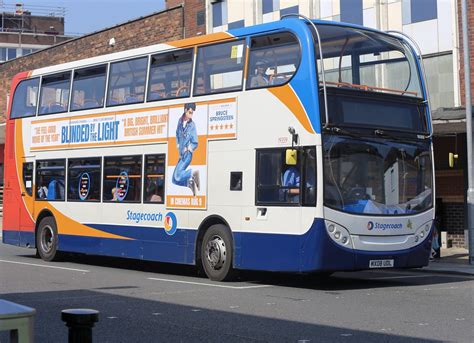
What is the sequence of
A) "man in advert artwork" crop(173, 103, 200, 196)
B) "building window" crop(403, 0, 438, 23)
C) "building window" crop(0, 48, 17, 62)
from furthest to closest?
"building window" crop(0, 48, 17, 62)
"building window" crop(403, 0, 438, 23)
"man in advert artwork" crop(173, 103, 200, 196)

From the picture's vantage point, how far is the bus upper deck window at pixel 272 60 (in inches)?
528

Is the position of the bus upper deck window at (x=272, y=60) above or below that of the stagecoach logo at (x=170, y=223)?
above

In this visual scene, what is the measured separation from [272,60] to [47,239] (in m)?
8.38

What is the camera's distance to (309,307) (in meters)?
11.1

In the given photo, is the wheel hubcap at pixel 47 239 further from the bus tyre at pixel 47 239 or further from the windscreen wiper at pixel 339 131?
the windscreen wiper at pixel 339 131

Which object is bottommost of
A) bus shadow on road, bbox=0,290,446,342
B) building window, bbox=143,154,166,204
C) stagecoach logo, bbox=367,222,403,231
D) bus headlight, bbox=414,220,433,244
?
bus shadow on road, bbox=0,290,446,342

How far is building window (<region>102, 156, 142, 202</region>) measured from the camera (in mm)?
16406

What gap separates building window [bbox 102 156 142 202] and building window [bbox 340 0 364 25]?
9648mm

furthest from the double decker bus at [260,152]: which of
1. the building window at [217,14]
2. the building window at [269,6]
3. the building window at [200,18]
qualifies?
the building window at [200,18]

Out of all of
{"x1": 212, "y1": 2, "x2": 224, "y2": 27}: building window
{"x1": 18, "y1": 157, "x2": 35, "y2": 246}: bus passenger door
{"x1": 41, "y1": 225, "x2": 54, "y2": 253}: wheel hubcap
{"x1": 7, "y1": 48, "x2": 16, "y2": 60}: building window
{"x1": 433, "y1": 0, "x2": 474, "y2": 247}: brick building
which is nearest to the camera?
{"x1": 41, "y1": 225, "x2": 54, "y2": 253}: wheel hubcap

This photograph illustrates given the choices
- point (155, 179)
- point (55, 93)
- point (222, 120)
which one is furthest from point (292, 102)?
point (55, 93)

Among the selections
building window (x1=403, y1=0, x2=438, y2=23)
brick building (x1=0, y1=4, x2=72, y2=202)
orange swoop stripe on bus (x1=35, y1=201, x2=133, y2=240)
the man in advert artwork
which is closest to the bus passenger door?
orange swoop stripe on bus (x1=35, y1=201, x2=133, y2=240)

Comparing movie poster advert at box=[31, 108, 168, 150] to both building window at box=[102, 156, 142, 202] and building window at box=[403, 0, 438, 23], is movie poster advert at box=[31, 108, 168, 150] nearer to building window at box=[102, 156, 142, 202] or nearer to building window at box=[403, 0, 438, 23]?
building window at box=[102, 156, 142, 202]

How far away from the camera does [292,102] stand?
1327 centimetres
